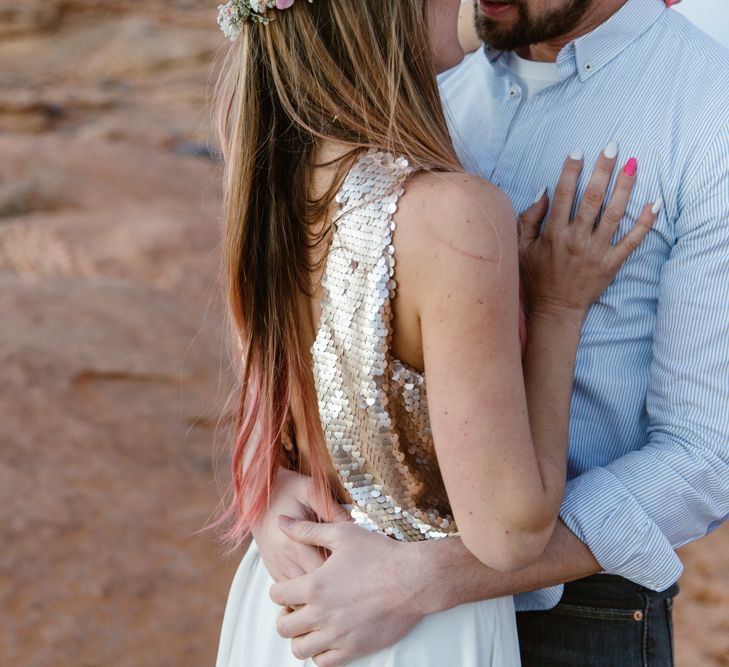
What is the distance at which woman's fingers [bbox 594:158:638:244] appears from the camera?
5.16 ft

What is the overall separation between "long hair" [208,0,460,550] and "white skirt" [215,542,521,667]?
7.6 inches

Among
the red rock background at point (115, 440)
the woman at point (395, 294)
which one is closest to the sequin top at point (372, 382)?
the woman at point (395, 294)

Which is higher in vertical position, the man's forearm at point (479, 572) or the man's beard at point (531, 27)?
the man's beard at point (531, 27)

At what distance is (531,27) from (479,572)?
0.95m

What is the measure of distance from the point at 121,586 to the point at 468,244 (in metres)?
3.29

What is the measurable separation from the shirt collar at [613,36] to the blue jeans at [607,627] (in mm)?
890

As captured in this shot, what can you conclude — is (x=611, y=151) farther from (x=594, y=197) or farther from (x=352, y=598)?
(x=352, y=598)

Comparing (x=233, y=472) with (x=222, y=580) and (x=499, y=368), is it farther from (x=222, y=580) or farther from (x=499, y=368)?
(x=222, y=580)

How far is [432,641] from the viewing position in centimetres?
148

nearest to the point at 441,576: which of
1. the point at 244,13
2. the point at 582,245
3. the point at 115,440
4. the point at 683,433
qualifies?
the point at 683,433

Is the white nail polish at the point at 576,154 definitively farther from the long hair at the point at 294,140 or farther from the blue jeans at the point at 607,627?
the blue jeans at the point at 607,627

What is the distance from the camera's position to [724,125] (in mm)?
1562

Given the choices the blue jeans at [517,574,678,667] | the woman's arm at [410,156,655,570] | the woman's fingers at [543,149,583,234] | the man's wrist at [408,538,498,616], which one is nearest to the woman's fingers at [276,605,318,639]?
the man's wrist at [408,538,498,616]

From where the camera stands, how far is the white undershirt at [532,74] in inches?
72.0
